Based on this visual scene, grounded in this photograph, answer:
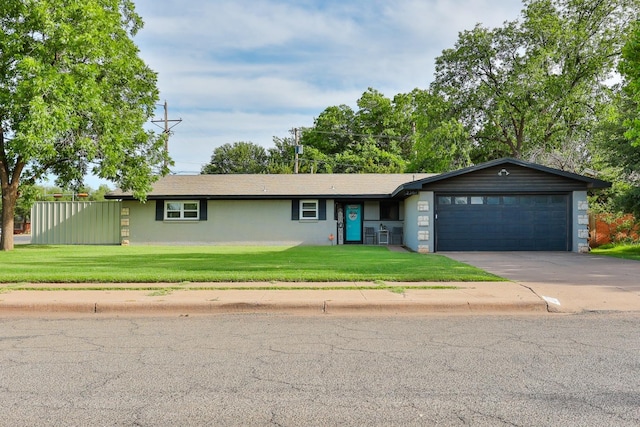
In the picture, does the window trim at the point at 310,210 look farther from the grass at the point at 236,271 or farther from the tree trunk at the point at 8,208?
the tree trunk at the point at 8,208

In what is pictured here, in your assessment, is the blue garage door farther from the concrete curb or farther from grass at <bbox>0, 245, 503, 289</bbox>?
the concrete curb

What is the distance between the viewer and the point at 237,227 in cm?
2584

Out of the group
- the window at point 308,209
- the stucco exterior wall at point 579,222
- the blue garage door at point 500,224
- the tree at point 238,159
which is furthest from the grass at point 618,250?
the tree at point 238,159

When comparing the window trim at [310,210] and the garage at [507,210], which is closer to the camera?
the garage at [507,210]

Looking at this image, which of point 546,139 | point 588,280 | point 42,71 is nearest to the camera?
point 588,280

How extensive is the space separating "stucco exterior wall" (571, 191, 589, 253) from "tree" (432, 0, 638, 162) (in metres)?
15.8

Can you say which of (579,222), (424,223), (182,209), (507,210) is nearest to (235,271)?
(424,223)

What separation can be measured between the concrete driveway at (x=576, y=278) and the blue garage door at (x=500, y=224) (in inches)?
111

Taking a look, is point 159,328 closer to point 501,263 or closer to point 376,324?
point 376,324

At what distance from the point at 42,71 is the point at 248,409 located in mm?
18400

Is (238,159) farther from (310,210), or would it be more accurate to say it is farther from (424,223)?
(424,223)

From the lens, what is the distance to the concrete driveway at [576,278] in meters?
9.15

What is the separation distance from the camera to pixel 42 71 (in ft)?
A: 61.3

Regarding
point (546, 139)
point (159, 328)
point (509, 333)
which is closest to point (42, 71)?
point (159, 328)
